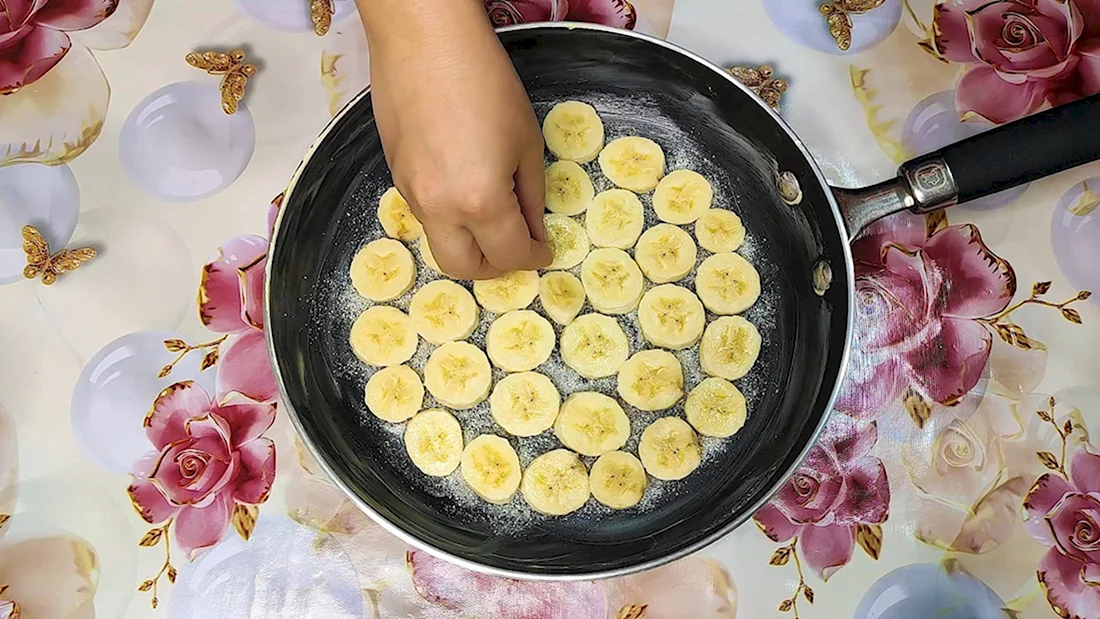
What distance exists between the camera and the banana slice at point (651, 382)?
147cm

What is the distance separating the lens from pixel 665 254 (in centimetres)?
153

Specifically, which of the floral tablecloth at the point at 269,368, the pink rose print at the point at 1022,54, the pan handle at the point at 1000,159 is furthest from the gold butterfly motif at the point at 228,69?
the pink rose print at the point at 1022,54

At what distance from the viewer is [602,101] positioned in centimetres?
157

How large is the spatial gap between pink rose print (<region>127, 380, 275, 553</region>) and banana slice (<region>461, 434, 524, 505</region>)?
0.35 meters

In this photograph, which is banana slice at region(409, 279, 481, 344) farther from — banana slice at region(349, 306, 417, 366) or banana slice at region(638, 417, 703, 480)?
banana slice at region(638, 417, 703, 480)

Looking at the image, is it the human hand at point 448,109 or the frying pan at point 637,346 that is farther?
the frying pan at point 637,346

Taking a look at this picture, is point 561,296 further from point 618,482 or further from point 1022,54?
point 1022,54

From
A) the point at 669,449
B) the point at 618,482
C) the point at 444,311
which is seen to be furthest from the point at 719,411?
the point at 444,311

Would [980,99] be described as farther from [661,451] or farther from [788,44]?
[661,451]

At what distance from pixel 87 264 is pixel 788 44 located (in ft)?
4.59

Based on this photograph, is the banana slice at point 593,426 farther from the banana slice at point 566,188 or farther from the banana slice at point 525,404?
the banana slice at point 566,188

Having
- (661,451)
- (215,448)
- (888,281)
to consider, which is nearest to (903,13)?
(888,281)

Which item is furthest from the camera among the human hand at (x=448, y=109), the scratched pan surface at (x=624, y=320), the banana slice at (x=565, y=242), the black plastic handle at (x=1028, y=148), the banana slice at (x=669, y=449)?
the banana slice at (x=565, y=242)

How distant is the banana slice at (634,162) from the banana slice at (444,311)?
1.26ft
